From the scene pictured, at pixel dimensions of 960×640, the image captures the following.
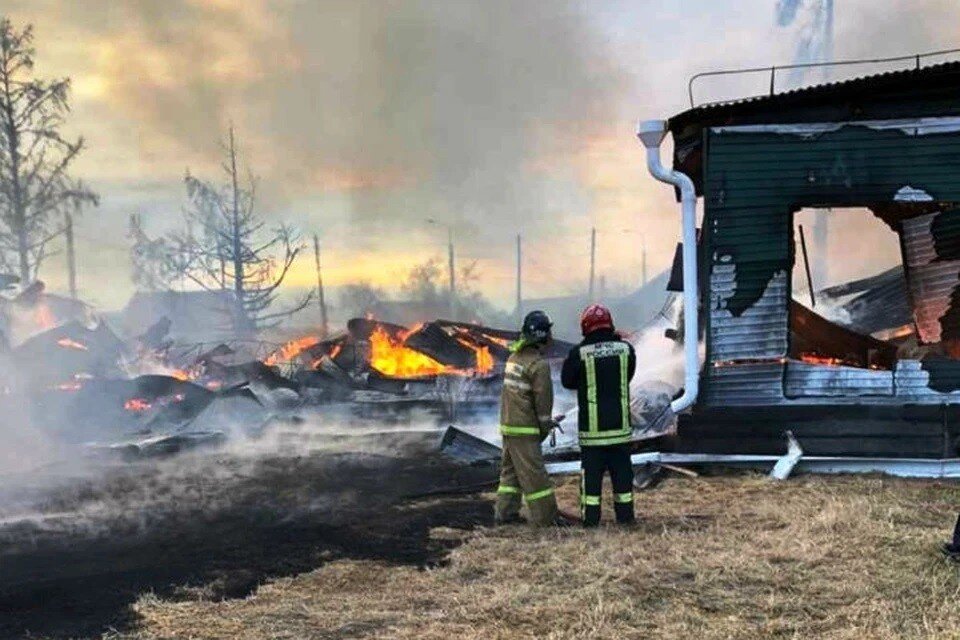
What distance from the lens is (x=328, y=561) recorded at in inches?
231

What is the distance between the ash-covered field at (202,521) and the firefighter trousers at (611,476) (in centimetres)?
108

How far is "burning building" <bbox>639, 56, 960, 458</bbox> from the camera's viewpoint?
8305 mm

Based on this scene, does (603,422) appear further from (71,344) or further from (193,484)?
(71,344)

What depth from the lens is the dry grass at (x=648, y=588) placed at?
4234mm

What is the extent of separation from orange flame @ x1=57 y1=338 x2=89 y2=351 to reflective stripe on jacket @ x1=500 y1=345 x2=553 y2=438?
40.5ft

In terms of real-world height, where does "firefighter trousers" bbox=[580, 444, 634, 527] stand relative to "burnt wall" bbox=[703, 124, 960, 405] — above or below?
below

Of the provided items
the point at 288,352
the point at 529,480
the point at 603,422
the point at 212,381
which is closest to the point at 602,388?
the point at 603,422

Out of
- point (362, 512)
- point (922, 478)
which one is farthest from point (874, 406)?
point (362, 512)

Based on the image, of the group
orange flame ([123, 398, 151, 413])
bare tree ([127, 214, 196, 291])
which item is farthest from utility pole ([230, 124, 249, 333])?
orange flame ([123, 398, 151, 413])

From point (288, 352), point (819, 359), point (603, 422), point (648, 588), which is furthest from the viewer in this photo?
point (288, 352)

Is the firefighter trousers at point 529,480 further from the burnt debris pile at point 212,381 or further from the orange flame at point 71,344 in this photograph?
the orange flame at point 71,344

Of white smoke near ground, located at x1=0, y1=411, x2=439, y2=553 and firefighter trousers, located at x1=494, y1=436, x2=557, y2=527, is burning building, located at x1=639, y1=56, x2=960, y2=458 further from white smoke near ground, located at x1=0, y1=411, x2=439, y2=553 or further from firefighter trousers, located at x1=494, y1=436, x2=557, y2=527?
white smoke near ground, located at x1=0, y1=411, x2=439, y2=553

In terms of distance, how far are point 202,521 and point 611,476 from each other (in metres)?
3.79

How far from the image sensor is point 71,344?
1611 centimetres
